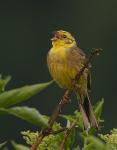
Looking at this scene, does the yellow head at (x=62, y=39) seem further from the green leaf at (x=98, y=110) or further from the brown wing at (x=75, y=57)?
the green leaf at (x=98, y=110)

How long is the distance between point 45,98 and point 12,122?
3049 millimetres

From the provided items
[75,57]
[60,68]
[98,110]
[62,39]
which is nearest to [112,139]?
[98,110]

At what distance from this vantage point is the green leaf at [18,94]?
9.64 ft

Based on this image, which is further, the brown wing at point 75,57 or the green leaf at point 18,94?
the brown wing at point 75,57

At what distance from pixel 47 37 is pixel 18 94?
102 feet

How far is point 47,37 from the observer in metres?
34.0

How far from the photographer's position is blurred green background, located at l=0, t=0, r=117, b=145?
30.7 metres

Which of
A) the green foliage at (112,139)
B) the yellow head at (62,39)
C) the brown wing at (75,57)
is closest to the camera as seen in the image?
the green foliage at (112,139)

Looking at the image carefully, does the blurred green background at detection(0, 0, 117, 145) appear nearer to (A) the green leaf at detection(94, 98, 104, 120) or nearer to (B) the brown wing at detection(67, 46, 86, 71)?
(B) the brown wing at detection(67, 46, 86, 71)

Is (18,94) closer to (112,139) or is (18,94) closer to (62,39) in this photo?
(112,139)

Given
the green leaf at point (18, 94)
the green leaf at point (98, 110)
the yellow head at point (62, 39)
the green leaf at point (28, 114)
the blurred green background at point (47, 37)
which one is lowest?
the blurred green background at point (47, 37)

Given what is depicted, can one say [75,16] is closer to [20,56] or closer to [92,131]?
[20,56]

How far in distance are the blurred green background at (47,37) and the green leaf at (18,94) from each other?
25.1 metres

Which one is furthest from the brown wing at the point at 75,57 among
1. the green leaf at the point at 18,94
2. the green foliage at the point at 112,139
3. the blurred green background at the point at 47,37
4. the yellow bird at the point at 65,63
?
the blurred green background at the point at 47,37
